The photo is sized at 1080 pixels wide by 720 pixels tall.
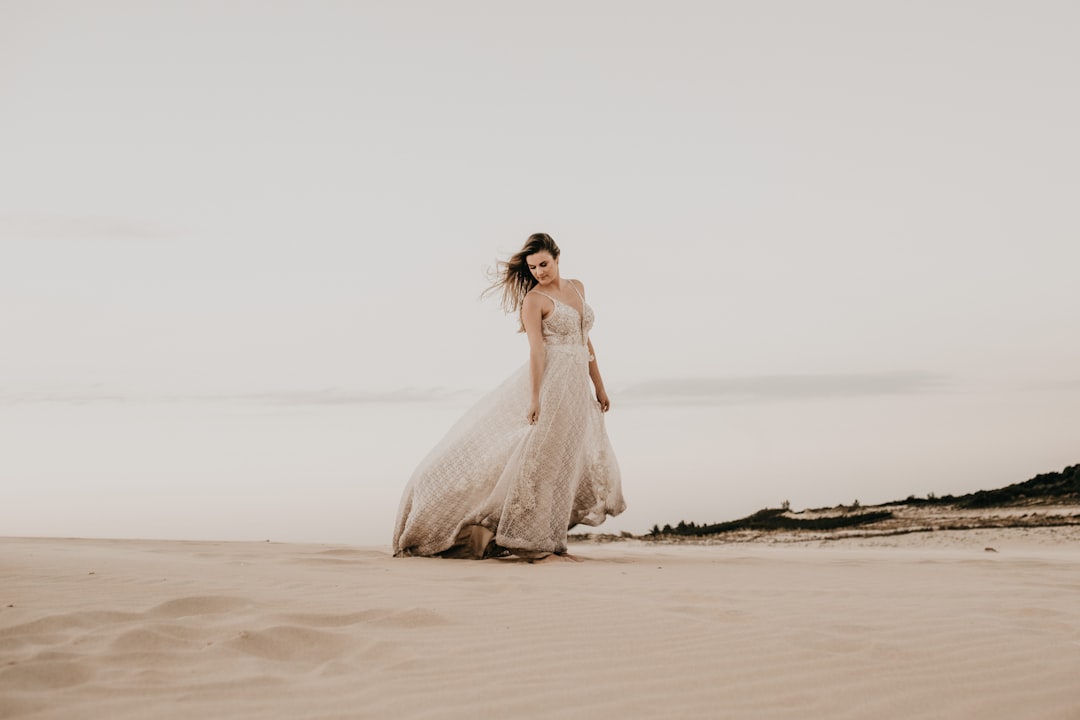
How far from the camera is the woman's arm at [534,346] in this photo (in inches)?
307

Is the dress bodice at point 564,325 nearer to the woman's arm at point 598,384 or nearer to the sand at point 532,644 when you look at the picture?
the woman's arm at point 598,384

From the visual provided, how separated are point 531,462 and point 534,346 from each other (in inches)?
37.6

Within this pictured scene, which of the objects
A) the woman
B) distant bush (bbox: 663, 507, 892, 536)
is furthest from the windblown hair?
distant bush (bbox: 663, 507, 892, 536)

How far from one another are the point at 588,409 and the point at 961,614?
4.08m

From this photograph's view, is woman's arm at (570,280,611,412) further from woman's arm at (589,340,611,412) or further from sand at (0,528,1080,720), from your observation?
sand at (0,528,1080,720)

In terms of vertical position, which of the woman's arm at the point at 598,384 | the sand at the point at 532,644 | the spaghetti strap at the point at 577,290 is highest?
the spaghetti strap at the point at 577,290

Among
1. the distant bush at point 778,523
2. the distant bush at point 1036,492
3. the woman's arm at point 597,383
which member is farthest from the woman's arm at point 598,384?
the distant bush at point 1036,492

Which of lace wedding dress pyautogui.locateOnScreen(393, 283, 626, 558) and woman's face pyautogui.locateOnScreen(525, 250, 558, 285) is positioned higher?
woman's face pyautogui.locateOnScreen(525, 250, 558, 285)

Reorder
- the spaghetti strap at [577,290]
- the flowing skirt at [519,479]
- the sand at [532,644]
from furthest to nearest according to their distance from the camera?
the spaghetti strap at [577,290] → the flowing skirt at [519,479] → the sand at [532,644]

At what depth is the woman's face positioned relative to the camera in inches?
309

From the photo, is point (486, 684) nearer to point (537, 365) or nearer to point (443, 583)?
point (443, 583)

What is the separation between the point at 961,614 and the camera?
14.4ft

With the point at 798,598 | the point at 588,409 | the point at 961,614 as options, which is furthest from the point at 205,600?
the point at 588,409

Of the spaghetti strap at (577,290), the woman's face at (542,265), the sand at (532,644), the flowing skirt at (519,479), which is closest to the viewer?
the sand at (532,644)
